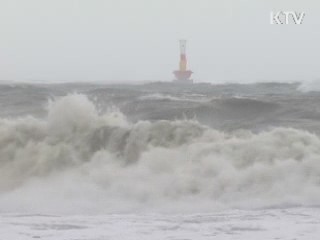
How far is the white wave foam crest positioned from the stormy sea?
0.05ft

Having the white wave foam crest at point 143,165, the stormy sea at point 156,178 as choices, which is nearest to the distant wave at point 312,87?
the stormy sea at point 156,178

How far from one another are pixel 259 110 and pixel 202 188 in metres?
6.95

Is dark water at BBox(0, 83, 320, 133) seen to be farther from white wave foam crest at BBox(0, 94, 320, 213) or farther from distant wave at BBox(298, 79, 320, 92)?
distant wave at BBox(298, 79, 320, 92)

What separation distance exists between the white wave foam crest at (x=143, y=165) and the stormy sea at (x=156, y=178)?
0.05ft

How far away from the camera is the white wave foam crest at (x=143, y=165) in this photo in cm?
892

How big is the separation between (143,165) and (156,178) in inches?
25.2

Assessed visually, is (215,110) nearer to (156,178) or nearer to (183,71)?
(156,178)

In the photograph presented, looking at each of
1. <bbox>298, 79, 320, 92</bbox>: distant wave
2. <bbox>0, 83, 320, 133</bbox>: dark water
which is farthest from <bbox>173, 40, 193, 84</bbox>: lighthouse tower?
<bbox>0, 83, 320, 133</bbox>: dark water

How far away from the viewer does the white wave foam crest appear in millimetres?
8922

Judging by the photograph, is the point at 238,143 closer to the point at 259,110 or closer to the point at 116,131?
the point at 116,131

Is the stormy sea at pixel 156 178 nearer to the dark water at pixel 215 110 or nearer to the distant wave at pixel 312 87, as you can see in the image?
the dark water at pixel 215 110

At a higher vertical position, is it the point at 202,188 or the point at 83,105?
the point at 83,105

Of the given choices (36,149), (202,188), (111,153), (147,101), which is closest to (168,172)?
(202,188)

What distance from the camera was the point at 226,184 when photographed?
30.1ft
